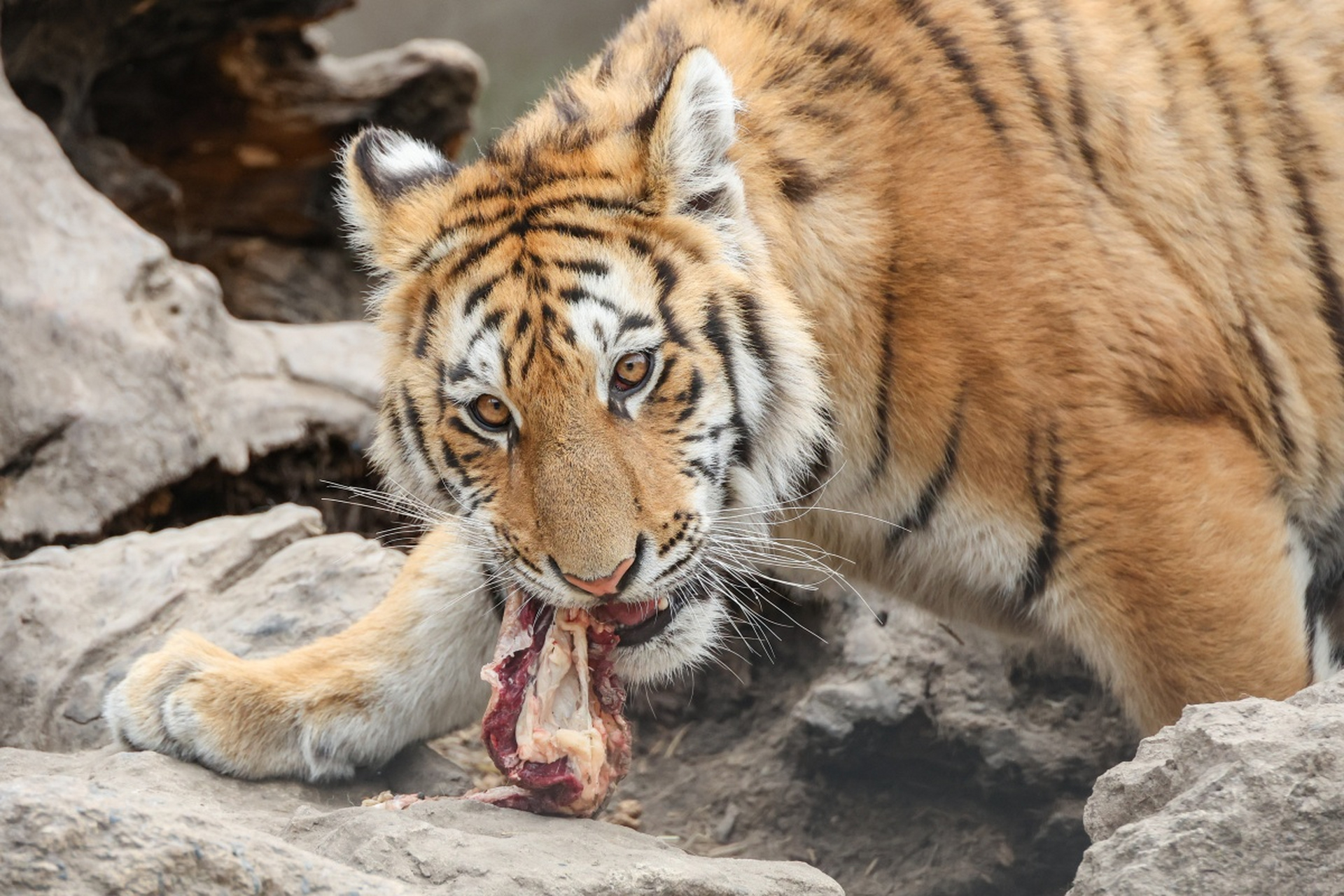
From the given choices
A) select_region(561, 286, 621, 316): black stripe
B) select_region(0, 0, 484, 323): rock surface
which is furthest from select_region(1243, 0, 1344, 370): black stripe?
select_region(0, 0, 484, 323): rock surface

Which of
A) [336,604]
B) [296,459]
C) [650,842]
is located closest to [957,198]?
[650,842]

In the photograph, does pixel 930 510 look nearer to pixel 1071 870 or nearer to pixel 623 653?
pixel 623 653

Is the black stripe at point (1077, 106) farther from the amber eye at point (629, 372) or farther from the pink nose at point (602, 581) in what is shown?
the pink nose at point (602, 581)

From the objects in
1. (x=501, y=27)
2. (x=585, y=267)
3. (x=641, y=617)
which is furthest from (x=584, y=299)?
(x=501, y=27)

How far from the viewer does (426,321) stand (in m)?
2.62

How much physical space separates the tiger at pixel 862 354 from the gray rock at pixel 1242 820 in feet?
2.45

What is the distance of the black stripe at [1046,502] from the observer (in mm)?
2607

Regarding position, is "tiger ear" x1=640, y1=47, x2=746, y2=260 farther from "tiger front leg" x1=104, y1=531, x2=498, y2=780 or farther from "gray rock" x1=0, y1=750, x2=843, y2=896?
"gray rock" x1=0, y1=750, x2=843, y2=896

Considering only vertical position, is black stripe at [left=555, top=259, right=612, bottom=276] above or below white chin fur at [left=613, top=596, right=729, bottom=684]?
above

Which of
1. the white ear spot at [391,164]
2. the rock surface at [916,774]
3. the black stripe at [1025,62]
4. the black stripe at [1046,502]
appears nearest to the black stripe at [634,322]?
the white ear spot at [391,164]

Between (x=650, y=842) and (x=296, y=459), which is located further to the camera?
(x=296, y=459)

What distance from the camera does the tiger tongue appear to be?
2486 mm

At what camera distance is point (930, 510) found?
2.74 metres

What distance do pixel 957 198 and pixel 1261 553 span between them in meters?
0.89
